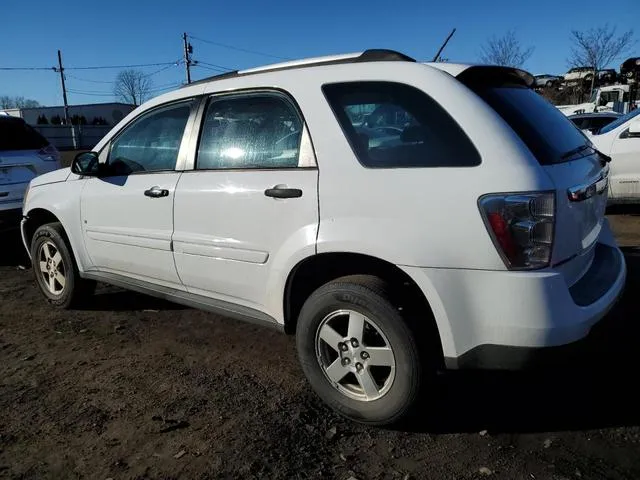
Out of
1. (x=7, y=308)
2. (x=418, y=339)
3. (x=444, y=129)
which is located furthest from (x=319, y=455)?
(x=7, y=308)

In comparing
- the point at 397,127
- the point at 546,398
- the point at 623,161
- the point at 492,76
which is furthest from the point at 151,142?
the point at 623,161

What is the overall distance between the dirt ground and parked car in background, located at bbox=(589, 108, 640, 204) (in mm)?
4014

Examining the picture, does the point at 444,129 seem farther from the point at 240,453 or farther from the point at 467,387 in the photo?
the point at 240,453

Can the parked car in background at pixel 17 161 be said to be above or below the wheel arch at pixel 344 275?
above

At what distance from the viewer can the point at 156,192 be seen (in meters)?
3.51

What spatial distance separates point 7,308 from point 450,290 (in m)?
4.24

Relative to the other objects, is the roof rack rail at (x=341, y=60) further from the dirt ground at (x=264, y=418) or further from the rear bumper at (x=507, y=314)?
the dirt ground at (x=264, y=418)

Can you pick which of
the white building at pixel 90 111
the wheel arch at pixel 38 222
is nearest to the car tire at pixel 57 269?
the wheel arch at pixel 38 222

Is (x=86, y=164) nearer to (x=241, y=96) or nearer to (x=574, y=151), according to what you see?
(x=241, y=96)

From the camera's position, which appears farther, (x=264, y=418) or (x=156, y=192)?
(x=156, y=192)

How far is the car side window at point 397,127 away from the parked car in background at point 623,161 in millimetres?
5902

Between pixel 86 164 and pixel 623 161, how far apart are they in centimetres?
687

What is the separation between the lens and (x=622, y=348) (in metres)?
3.48

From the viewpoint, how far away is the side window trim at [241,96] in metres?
2.82
